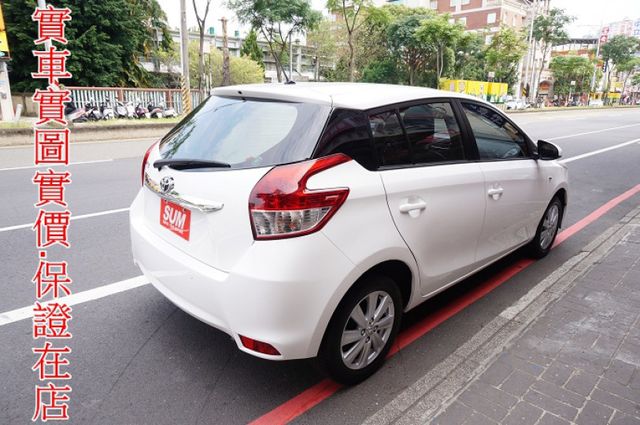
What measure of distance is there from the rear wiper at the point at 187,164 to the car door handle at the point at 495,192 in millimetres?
1928

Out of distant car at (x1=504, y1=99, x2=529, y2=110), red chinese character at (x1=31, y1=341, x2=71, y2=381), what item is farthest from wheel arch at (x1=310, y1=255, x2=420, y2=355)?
distant car at (x1=504, y1=99, x2=529, y2=110)

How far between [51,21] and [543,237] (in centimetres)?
489

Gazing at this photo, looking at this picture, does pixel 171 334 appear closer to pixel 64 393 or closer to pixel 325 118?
pixel 64 393

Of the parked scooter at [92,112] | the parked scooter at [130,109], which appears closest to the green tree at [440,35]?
the parked scooter at [130,109]

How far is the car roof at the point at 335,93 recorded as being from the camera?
99.0 inches

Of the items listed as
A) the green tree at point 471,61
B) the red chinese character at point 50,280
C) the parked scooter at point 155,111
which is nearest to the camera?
the red chinese character at point 50,280

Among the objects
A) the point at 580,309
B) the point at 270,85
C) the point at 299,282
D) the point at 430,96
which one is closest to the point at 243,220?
the point at 299,282

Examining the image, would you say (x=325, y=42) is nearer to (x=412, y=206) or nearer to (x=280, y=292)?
(x=412, y=206)

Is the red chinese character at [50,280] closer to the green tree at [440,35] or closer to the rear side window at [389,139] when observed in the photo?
the rear side window at [389,139]

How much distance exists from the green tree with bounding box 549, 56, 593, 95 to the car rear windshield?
75020mm

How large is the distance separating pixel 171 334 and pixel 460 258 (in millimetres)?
2030

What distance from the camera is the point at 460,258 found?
3.20 meters

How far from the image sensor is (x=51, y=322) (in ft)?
9.94

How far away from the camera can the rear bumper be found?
2113 millimetres
